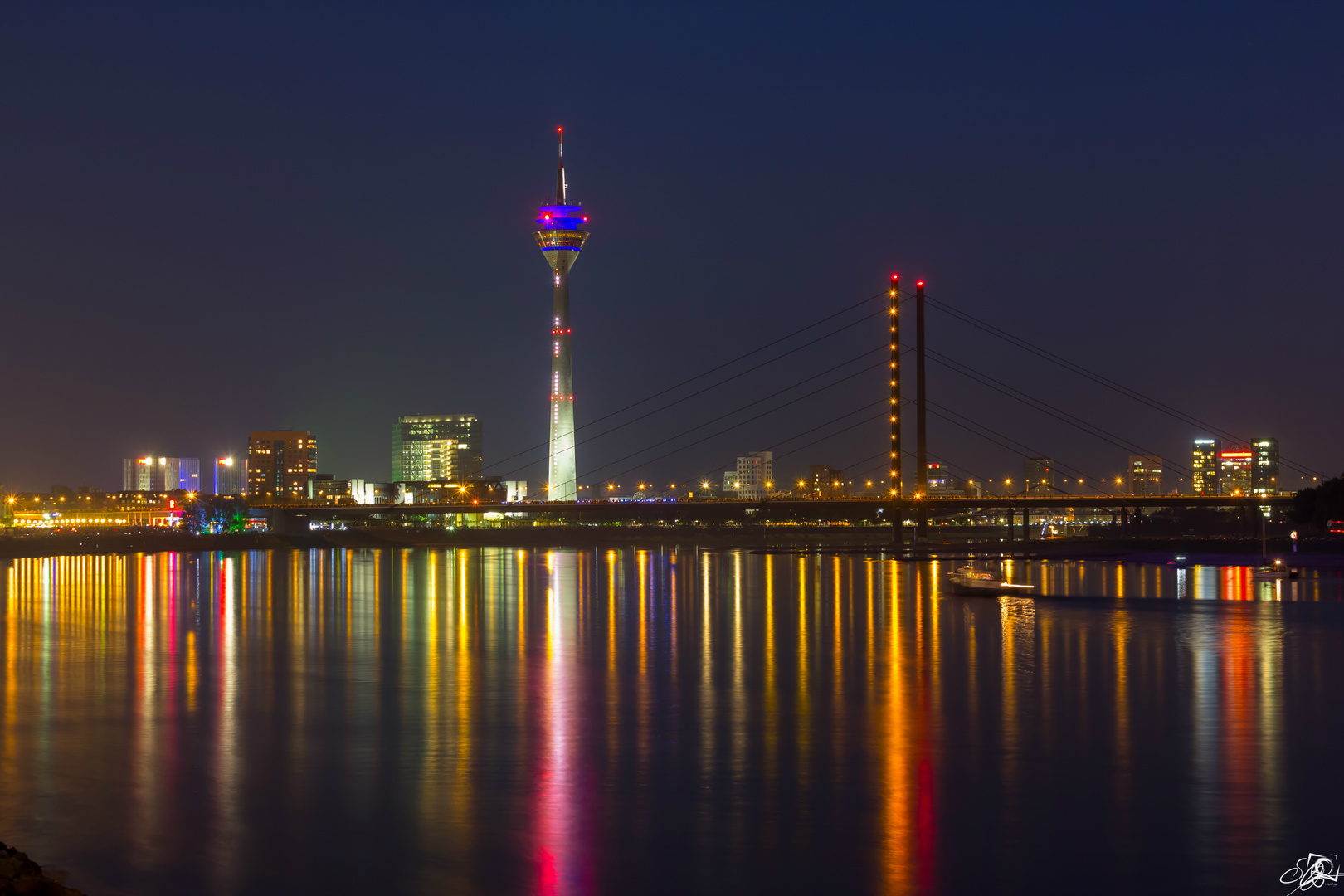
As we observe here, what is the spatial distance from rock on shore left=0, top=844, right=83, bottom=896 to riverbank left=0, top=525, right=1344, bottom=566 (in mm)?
65716

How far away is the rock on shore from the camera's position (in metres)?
7.86

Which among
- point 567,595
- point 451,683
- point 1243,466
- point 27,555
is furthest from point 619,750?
point 1243,466

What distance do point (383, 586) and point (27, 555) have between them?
48095 mm

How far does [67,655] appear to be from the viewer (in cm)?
2373

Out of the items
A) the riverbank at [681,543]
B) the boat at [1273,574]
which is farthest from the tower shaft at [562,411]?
the boat at [1273,574]

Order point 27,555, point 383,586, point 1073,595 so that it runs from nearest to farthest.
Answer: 1. point 1073,595
2. point 383,586
3. point 27,555

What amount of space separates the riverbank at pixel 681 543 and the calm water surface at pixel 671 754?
49069 millimetres

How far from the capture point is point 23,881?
26.1 ft

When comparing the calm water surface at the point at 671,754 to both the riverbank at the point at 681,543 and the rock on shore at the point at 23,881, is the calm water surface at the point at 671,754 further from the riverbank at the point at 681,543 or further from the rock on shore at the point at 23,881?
the riverbank at the point at 681,543

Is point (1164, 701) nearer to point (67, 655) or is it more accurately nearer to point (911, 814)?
point (911, 814)

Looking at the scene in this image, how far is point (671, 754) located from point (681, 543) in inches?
4422

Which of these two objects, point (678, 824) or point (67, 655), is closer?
point (678, 824)

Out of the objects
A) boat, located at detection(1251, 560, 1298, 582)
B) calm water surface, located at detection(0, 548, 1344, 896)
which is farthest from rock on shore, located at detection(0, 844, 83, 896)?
boat, located at detection(1251, 560, 1298, 582)

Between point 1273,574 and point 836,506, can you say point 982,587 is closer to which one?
point 1273,574
